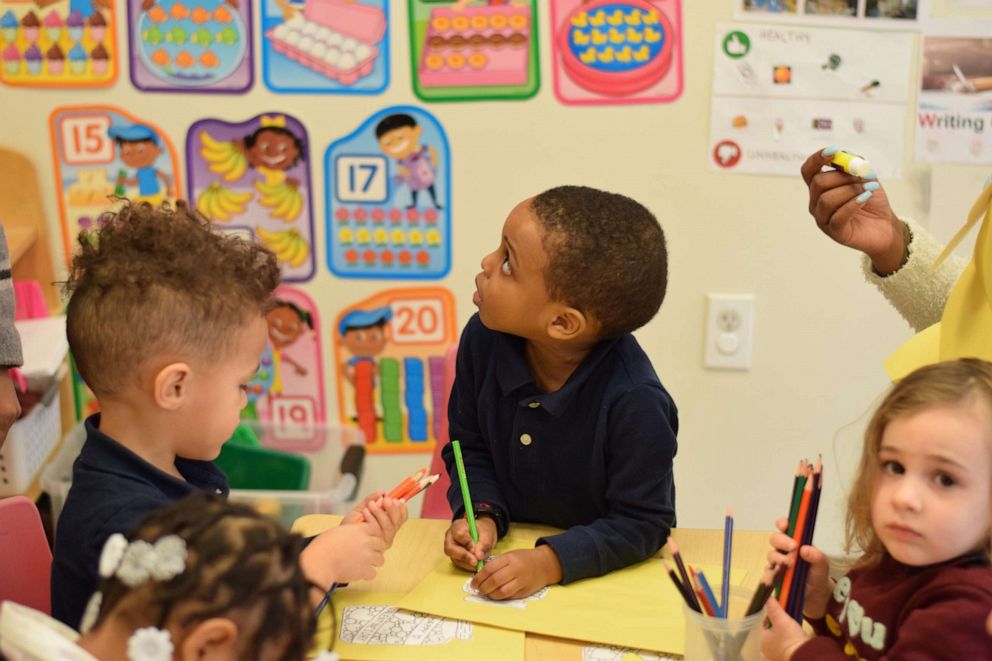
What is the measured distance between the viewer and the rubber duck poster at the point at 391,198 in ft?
6.73

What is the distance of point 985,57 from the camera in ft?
6.57

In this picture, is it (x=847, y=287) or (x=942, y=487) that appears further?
(x=847, y=287)

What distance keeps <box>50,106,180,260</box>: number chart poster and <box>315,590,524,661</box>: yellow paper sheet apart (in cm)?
128

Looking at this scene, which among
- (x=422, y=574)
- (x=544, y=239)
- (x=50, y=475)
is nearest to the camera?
(x=422, y=574)

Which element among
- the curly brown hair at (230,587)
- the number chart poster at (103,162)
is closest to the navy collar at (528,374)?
the curly brown hair at (230,587)

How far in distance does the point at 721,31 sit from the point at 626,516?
116 centimetres

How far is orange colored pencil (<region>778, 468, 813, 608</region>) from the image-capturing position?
868 mm

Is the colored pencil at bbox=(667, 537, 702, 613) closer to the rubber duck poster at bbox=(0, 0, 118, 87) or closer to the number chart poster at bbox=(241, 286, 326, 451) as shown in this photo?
the number chart poster at bbox=(241, 286, 326, 451)

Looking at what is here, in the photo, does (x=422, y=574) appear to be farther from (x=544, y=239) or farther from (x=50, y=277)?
(x=50, y=277)

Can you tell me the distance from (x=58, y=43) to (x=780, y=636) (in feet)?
5.84

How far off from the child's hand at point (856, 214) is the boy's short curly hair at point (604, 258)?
231 mm

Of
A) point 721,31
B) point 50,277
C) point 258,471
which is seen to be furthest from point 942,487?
point 50,277

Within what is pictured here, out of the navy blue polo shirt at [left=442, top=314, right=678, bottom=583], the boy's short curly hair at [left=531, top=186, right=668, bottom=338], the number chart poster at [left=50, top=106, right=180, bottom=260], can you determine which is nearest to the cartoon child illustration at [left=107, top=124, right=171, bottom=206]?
the number chart poster at [left=50, top=106, right=180, bottom=260]

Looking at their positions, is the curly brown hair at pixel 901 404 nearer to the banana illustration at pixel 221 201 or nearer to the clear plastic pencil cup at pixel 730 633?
the clear plastic pencil cup at pixel 730 633
